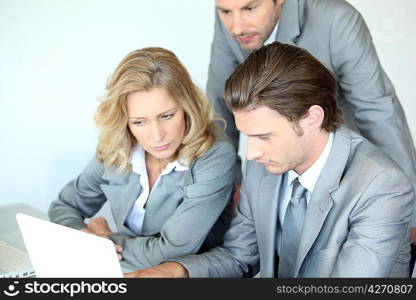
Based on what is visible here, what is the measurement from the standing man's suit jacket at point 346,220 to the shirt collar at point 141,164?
13.9 inches

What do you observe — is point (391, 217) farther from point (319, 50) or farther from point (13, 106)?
point (13, 106)

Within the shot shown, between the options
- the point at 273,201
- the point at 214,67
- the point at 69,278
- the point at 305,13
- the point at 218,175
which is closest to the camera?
the point at 69,278

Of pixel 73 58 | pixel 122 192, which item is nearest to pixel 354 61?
pixel 122 192

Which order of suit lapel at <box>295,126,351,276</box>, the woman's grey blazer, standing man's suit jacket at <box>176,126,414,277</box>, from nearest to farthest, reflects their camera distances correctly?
1. standing man's suit jacket at <box>176,126,414,277</box>
2. suit lapel at <box>295,126,351,276</box>
3. the woman's grey blazer

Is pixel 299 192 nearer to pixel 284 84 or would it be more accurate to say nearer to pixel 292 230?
pixel 292 230

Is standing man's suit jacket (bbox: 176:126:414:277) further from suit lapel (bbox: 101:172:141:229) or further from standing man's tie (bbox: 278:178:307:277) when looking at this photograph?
suit lapel (bbox: 101:172:141:229)

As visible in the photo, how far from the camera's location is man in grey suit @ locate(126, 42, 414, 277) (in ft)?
5.73

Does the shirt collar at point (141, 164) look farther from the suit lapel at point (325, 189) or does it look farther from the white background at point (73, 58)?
the white background at point (73, 58)

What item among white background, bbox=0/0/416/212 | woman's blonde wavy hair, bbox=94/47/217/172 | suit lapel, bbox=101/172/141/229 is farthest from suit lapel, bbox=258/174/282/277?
white background, bbox=0/0/416/212

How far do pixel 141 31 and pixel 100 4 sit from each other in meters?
0.26

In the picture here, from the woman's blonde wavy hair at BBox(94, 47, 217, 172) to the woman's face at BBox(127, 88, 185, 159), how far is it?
0.07 feet

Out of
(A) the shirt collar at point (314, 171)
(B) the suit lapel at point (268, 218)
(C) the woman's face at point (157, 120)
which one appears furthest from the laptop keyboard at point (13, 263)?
(A) the shirt collar at point (314, 171)

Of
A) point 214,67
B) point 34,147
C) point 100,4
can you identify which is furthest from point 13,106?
point 214,67

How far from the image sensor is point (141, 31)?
12.5 feet
